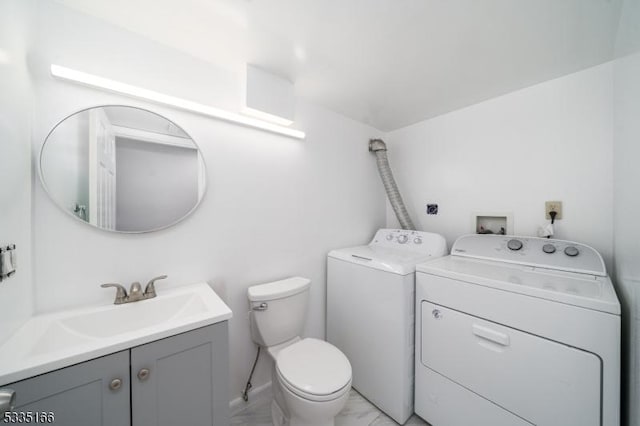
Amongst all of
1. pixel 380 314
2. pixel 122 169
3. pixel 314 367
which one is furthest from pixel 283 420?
pixel 122 169

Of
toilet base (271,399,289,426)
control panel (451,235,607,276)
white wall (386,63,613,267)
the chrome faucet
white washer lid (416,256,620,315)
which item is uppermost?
white wall (386,63,613,267)

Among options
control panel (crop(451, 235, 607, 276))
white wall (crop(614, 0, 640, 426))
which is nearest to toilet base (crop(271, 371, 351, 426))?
white wall (crop(614, 0, 640, 426))

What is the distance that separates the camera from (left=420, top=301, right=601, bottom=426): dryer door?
2.93 feet

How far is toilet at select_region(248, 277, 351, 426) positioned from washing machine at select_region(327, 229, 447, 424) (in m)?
0.34

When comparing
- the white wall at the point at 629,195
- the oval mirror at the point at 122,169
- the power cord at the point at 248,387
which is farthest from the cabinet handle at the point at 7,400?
the white wall at the point at 629,195

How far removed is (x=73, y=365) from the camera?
26.9 inches

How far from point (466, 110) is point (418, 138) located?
45 cm

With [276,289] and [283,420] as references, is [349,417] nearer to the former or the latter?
[283,420]

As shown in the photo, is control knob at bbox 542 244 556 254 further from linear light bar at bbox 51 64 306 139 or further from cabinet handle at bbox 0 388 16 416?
cabinet handle at bbox 0 388 16 416

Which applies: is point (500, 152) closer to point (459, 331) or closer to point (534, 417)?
point (459, 331)

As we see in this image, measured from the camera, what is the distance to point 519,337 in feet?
3.36

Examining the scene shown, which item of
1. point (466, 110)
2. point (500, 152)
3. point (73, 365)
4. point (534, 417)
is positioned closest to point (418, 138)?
point (466, 110)

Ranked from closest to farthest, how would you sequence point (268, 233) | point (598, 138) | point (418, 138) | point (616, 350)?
point (616, 350), point (598, 138), point (268, 233), point (418, 138)

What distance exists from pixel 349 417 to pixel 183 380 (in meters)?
1.20
